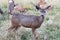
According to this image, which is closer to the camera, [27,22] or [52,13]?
[27,22]

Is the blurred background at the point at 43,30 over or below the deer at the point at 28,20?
below

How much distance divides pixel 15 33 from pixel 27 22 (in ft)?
2.03

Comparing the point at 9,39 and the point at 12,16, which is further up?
the point at 12,16

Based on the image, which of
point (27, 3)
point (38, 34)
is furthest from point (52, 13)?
point (38, 34)

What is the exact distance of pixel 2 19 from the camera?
32.3ft

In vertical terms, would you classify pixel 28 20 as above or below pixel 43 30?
above

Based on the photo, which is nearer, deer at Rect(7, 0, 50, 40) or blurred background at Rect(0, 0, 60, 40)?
deer at Rect(7, 0, 50, 40)

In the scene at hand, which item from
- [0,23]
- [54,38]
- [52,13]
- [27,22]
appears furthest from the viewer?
Result: [52,13]

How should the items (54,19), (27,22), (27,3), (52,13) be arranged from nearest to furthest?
(27,22)
(54,19)
(52,13)
(27,3)

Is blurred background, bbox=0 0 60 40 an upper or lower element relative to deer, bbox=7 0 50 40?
lower

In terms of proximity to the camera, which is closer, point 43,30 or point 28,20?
point 28,20

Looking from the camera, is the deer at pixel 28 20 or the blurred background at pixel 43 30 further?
the blurred background at pixel 43 30

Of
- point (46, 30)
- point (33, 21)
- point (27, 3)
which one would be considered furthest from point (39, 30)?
point (27, 3)

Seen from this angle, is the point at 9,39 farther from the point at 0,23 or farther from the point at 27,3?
the point at 27,3
